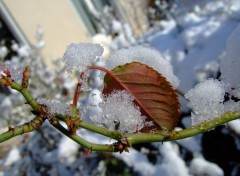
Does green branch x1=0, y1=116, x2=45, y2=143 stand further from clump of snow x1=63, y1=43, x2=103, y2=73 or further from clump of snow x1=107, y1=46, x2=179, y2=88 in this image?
clump of snow x1=107, y1=46, x2=179, y2=88

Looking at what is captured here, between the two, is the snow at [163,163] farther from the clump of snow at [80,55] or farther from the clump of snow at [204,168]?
the clump of snow at [80,55]

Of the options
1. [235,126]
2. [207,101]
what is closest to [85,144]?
[207,101]

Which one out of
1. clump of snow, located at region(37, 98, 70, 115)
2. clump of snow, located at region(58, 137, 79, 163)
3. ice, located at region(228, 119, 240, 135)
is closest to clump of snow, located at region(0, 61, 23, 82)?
clump of snow, located at region(37, 98, 70, 115)

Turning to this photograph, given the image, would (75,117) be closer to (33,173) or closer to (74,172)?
(74,172)

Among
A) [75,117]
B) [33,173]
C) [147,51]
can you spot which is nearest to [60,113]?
[75,117]

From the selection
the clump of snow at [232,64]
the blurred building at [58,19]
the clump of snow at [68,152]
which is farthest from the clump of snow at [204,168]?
the blurred building at [58,19]

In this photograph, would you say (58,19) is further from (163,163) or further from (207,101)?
(207,101)
